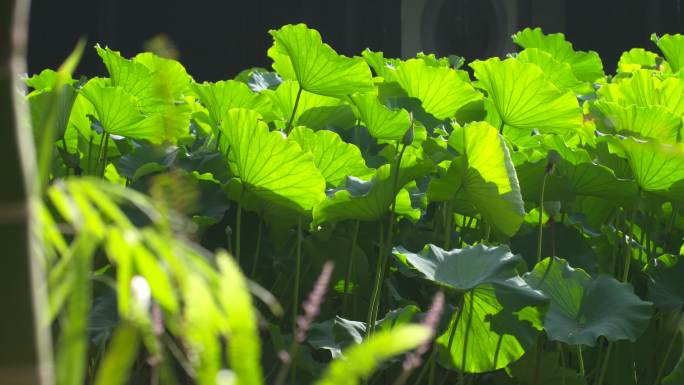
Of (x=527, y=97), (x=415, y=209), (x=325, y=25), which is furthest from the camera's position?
(x=325, y=25)

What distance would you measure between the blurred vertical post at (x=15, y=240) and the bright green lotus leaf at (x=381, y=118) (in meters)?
0.84

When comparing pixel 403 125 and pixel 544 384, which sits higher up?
pixel 403 125

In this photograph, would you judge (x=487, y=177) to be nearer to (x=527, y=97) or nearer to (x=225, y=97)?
(x=527, y=97)

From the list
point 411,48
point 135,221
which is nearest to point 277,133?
point 135,221

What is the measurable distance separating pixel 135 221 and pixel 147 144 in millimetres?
142

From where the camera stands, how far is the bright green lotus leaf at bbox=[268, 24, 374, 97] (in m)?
1.22

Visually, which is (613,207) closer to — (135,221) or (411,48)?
(135,221)

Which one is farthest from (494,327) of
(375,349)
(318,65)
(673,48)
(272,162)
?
(673,48)

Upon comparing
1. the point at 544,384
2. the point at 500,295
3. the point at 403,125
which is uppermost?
the point at 403,125

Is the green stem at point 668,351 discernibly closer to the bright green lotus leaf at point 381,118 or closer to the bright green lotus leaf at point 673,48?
the bright green lotus leaf at point 381,118

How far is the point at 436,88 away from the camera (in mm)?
1304

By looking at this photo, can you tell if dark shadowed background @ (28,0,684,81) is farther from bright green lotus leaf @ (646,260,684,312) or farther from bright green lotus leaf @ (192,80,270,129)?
bright green lotus leaf @ (646,260,684,312)

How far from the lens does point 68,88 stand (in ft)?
3.62

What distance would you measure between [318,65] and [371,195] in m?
0.30
